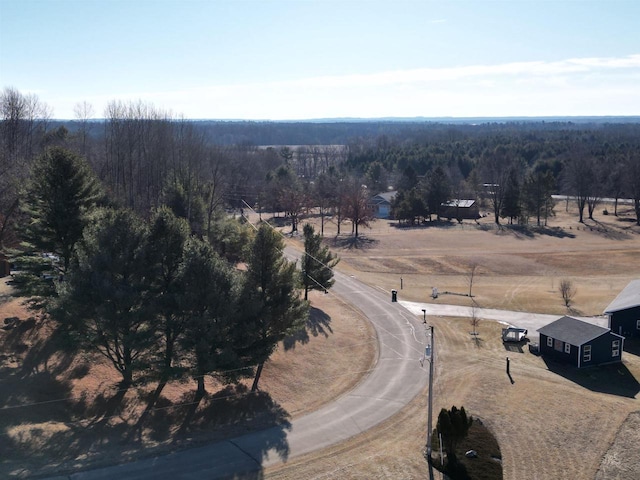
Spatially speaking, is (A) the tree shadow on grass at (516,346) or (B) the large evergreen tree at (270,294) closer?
(B) the large evergreen tree at (270,294)

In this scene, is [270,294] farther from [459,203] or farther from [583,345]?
[459,203]

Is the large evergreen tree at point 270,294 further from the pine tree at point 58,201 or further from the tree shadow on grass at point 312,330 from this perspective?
the pine tree at point 58,201

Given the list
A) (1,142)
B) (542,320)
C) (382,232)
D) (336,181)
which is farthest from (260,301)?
(336,181)

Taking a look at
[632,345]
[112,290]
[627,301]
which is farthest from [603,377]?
[112,290]

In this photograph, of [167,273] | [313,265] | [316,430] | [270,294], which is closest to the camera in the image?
[316,430]

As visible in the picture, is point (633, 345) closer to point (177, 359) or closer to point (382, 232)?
point (177, 359)

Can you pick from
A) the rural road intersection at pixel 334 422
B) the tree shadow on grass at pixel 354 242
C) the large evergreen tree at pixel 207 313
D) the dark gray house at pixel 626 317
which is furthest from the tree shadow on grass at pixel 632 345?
the tree shadow on grass at pixel 354 242
